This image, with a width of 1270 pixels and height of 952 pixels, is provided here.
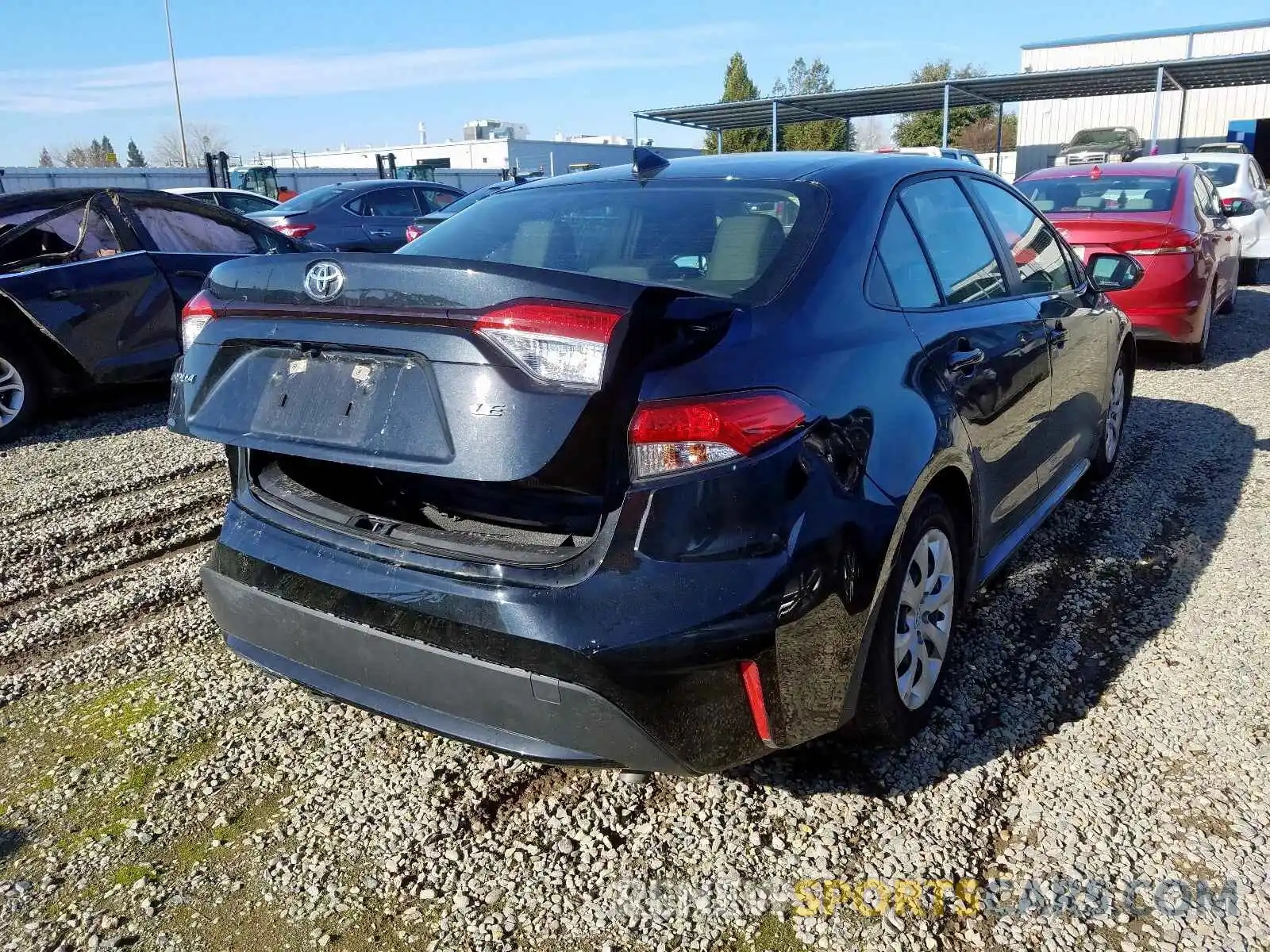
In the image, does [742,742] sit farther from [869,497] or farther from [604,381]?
[604,381]

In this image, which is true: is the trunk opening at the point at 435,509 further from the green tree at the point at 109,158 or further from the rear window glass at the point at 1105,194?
the green tree at the point at 109,158

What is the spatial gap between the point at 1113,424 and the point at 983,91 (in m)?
25.6

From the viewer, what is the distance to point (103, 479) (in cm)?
517

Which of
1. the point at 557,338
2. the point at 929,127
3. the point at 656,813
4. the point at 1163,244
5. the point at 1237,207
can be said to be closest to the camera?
the point at 557,338

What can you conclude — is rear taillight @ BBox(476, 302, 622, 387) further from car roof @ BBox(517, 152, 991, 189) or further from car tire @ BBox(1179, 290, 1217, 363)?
car tire @ BBox(1179, 290, 1217, 363)

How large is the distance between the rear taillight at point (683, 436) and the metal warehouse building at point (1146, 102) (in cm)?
3524

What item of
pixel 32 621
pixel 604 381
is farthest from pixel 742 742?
pixel 32 621

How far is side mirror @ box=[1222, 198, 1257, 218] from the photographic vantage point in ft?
31.5

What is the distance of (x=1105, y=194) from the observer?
8.09 meters

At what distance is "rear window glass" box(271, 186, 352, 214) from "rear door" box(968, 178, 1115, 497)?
1038 cm

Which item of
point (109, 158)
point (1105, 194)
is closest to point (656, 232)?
point (1105, 194)

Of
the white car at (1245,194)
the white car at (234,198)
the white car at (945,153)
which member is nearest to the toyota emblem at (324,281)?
the white car at (945,153)

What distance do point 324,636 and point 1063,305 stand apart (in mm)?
3018

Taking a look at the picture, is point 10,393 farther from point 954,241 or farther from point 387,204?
point 387,204
